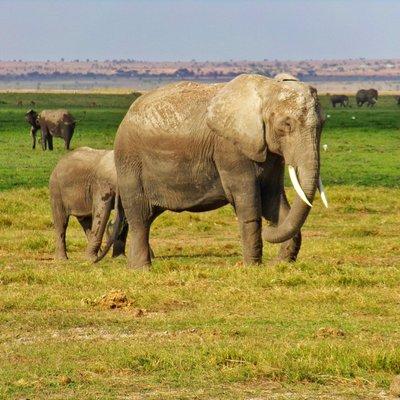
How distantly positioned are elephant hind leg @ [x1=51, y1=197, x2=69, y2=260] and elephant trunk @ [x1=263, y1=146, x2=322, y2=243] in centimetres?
439

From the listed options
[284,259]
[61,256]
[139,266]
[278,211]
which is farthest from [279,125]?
[61,256]

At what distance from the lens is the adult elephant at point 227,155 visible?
12.8 m

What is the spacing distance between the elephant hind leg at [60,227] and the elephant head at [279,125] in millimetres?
3924

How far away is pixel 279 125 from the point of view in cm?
1289

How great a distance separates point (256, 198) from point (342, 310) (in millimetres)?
2575

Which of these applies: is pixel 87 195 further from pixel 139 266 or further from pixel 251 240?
pixel 251 240

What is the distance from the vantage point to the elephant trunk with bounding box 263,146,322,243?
41.4 ft

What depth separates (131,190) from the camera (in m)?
14.6

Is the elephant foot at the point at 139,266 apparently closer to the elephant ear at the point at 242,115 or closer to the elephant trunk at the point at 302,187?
the elephant ear at the point at 242,115

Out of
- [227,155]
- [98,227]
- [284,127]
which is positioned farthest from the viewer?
[98,227]

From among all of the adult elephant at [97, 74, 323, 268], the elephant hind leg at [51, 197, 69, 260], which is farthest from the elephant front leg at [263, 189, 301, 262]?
the elephant hind leg at [51, 197, 69, 260]

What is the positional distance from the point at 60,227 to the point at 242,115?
4.58 m

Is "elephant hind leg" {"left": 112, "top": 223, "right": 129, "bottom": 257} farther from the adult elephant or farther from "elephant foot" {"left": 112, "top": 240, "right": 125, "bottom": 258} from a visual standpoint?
the adult elephant

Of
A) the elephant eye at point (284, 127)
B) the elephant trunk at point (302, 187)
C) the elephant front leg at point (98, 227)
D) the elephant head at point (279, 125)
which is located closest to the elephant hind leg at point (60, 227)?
the elephant front leg at point (98, 227)
